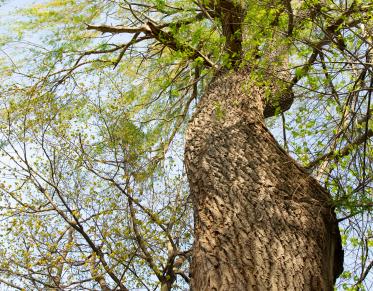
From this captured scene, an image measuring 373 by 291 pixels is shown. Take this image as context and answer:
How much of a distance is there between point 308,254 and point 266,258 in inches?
10.3

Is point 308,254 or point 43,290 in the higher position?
point 43,290

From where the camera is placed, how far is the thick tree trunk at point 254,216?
7.41ft

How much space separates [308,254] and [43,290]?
3031mm

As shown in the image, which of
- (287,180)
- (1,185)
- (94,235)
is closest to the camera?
(287,180)

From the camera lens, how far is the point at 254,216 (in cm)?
255

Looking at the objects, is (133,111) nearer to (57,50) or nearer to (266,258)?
Answer: (57,50)

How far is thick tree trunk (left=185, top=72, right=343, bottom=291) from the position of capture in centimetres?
226

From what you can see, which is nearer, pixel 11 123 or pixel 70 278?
pixel 70 278

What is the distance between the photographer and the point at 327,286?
2.32 metres

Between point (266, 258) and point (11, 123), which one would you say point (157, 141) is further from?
point (266, 258)

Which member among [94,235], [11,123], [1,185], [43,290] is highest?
[11,123]

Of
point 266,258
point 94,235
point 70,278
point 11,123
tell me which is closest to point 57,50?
point 11,123

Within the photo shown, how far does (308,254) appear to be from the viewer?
2.36m

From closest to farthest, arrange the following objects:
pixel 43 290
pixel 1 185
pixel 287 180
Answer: pixel 287 180
pixel 43 290
pixel 1 185
